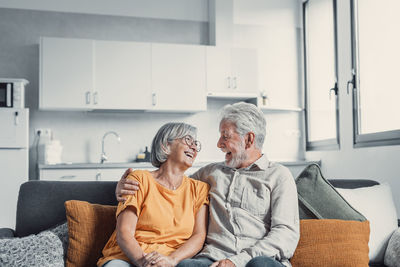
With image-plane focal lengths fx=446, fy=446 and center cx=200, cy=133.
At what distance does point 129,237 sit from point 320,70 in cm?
374

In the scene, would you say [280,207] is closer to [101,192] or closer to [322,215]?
[322,215]

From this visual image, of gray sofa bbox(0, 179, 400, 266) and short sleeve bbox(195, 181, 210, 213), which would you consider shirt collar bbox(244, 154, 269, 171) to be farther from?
gray sofa bbox(0, 179, 400, 266)

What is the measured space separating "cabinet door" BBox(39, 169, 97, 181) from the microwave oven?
0.69 metres

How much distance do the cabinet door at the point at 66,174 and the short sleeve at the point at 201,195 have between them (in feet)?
7.65

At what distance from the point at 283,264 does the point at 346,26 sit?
3.10 meters

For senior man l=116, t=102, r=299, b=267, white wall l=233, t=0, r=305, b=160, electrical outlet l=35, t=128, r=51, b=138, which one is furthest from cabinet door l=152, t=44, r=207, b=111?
senior man l=116, t=102, r=299, b=267

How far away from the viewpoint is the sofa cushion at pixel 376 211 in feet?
7.23

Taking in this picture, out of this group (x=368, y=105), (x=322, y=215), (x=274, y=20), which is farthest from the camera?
(x=274, y=20)

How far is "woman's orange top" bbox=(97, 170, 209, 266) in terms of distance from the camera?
191 cm

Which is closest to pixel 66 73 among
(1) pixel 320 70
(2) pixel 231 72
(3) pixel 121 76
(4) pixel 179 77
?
(3) pixel 121 76

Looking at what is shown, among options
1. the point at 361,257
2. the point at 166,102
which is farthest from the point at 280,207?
the point at 166,102

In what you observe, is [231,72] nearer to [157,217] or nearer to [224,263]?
[157,217]

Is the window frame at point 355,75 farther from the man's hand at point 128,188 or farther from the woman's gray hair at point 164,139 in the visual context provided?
the man's hand at point 128,188

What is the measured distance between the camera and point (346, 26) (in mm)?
4316
